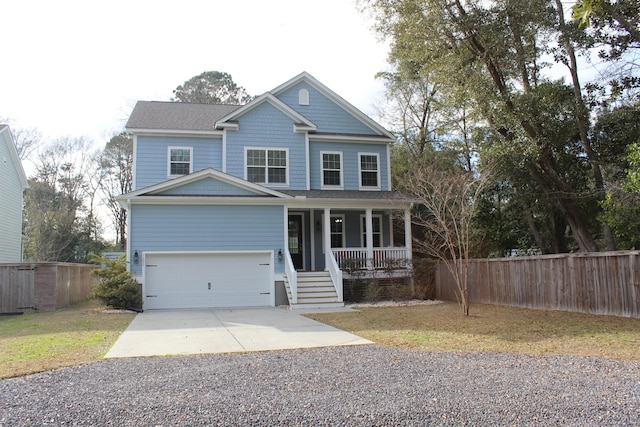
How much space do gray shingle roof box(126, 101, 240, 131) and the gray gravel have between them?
12345 millimetres

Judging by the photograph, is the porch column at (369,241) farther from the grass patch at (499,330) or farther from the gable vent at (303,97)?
the gable vent at (303,97)

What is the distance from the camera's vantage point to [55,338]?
8820 mm

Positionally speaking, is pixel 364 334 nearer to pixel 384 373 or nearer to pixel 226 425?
pixel 384 373

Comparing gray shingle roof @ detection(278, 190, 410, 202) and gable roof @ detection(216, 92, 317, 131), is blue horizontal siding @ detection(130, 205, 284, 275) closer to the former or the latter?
gray shingle roof @ detection(278, 190, 410, 202)

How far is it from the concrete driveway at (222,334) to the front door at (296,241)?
17.5ft

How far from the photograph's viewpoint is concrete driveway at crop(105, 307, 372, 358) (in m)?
7.78

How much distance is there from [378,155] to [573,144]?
686cm

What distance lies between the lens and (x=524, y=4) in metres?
14.5

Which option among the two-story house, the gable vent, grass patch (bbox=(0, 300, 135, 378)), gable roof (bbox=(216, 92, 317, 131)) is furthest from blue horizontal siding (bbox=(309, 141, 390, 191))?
grass patch (bbox=(0, 300, 135, 378))

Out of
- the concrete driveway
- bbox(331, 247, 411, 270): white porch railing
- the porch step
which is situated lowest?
the concrete driveway

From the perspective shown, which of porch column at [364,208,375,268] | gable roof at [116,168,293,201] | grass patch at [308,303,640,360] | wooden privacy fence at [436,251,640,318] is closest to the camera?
grass patch at [308,303,640,360]

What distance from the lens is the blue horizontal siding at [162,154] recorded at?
57.0 feet

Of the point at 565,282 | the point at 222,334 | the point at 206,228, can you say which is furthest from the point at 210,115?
the point at 565,282

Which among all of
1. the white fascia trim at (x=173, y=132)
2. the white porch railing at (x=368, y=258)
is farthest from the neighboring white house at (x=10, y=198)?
the white porch railing at (x=368, y=258)
